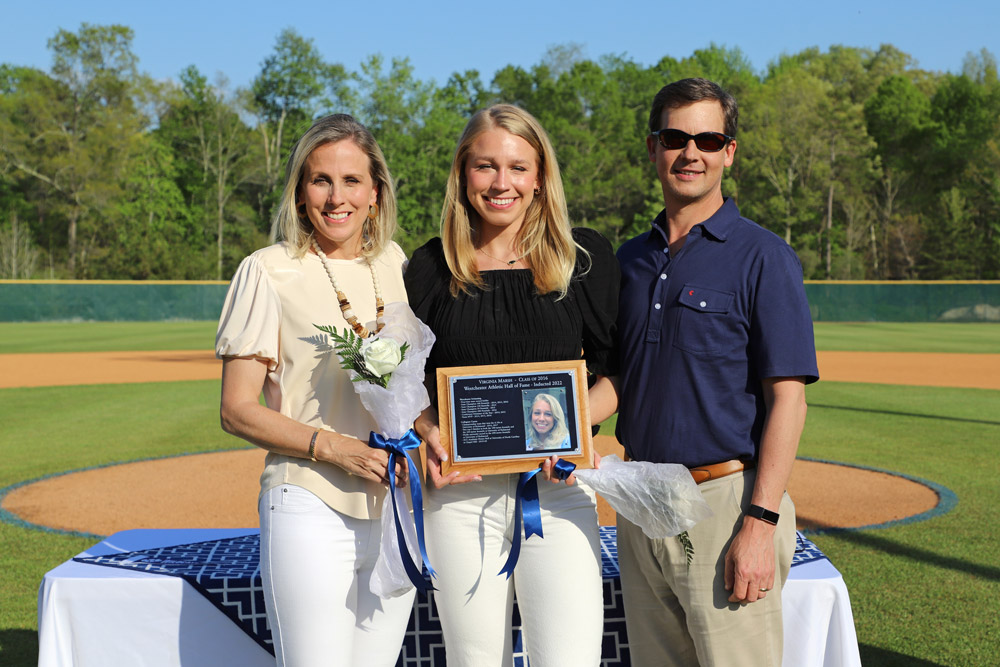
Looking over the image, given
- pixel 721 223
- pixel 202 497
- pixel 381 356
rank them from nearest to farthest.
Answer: pixel 381 356, pixel 721 223, pixel 202 497

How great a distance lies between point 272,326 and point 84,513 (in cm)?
628

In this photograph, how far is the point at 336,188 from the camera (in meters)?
2.88

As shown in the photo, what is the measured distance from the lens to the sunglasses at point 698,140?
9.82ft

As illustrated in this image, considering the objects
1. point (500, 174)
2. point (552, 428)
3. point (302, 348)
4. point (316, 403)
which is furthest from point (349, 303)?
point (552, 428)

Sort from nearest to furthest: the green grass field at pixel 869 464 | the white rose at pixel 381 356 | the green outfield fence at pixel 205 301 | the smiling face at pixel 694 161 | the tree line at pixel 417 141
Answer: the white rose at pixel 381 356 < the smiling face at pixel 694 161 < the green grass field at pixel 869 464 < the green outfield fence at pixel 205 301 < the tree line at pixel 417 141

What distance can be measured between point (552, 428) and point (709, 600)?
0.76m

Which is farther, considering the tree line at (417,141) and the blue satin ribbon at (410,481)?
the tree line at (417,141)

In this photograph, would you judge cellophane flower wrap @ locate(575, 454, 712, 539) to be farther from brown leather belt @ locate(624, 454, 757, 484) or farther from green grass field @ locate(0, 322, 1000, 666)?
green grass field @ locate(0, 322, 1000, 666)

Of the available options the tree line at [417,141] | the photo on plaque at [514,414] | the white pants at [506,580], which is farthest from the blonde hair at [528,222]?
the tree line at [417,141]

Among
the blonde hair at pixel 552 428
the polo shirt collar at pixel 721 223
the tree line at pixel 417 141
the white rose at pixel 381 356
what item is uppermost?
the tree line at pixel 417 141

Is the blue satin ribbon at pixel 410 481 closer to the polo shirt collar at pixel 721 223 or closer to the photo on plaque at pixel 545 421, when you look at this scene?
the photo on plaque at pixel 545 421

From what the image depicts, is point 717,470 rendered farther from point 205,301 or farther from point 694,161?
point 205,301

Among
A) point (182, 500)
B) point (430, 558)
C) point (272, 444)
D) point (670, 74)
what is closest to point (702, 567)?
point (430, 558)

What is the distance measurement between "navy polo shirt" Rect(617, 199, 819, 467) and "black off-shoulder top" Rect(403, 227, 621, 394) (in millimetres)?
177
